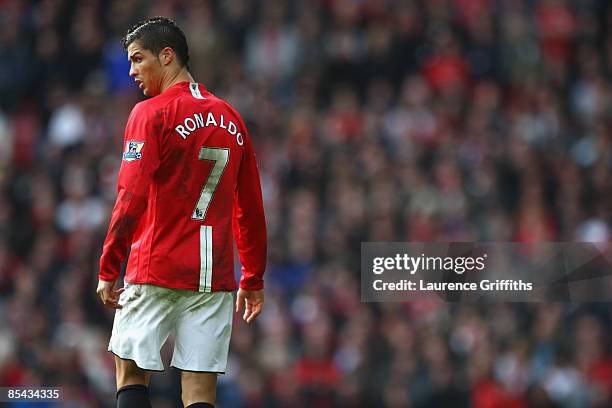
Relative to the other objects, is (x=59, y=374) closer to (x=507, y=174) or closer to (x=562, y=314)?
(x=562, y=314)

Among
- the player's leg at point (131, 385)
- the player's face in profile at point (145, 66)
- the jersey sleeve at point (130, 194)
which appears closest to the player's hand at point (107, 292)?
the jersey sleeve at point (130, 194)

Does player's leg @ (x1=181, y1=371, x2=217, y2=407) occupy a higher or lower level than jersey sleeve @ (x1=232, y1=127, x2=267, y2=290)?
lower

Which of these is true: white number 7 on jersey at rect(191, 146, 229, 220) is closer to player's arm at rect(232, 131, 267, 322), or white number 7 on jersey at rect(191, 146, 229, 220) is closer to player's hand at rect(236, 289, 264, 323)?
player's arm at rect(232, 131, 267, 322)

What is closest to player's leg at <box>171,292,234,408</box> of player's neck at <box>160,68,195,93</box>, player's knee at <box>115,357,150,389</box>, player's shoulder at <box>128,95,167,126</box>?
player's knee at <box>115,357,150,389</box>

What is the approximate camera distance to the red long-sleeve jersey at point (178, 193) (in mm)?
5219

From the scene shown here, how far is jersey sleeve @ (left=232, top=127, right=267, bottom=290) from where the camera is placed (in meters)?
5.71

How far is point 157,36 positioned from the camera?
5.56 meters

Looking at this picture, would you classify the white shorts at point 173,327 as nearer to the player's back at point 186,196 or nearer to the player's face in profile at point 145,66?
the player's back at point 186,196

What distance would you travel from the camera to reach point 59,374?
10344 millimetres

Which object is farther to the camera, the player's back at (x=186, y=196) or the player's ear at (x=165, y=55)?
the player's ear at (x=165, y=55)

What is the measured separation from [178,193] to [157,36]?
29.2 inches

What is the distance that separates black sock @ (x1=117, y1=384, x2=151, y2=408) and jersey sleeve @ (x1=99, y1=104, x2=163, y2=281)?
54cm

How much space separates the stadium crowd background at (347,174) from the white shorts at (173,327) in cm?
470

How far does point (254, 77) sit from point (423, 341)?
15.3 ft
